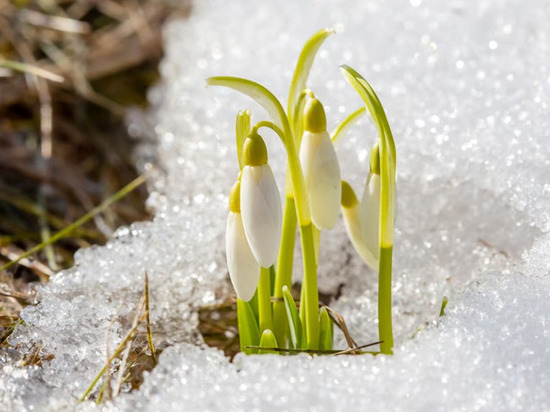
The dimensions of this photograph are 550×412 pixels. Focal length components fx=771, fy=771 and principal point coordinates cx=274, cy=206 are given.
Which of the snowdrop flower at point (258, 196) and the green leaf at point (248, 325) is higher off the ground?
the snowdrop flower at point (258, 196)

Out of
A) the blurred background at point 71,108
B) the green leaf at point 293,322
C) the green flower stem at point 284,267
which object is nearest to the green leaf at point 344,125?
the green flower stem at point 284,267

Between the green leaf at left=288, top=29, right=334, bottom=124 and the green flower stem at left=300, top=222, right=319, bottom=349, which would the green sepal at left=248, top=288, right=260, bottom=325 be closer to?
the green flower stem at left=300, top=222, right=319, bottom=349

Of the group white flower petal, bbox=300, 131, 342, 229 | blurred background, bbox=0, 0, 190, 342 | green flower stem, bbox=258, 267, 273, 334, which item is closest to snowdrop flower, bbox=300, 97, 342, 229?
white flower petal, bbox=300, 131, 342, 229

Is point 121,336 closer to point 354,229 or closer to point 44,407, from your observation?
point 44,407

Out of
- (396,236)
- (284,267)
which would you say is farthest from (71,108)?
(284,267)

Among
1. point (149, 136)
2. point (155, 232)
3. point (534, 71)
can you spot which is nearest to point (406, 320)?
point (155, 232)

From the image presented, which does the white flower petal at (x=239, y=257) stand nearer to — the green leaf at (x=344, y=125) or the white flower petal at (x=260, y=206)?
the white flower petal at (x=260, y=206)
